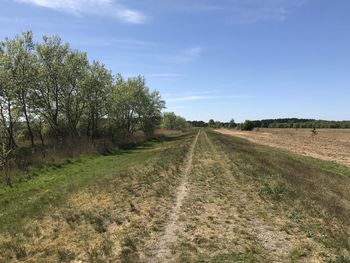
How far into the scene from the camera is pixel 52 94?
41.9 metres

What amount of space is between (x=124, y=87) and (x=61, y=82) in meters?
24.4

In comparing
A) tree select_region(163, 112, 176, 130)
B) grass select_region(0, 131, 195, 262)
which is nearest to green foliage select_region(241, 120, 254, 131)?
tree select_region(163, 112, 176, 130)

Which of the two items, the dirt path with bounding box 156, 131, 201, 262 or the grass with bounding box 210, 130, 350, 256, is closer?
the dirt path with bounding box 156, 131, 201, 262

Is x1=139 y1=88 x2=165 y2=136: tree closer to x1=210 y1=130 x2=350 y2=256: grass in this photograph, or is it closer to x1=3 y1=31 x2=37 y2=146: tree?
x1=3 y1=31 x2=37 y2=146: tree

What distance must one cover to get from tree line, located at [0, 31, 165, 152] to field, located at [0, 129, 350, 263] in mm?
12532

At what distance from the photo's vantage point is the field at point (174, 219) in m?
8.78

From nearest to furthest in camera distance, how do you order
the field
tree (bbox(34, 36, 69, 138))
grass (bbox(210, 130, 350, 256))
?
the field
grass (bbox(210, 130, 350, 256))
tree (bbox(34, 36, 69, 138))

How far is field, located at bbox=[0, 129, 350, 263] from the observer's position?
28.8ft

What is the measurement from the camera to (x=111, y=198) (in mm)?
14477

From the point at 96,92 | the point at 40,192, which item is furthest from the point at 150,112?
the point at 40,192

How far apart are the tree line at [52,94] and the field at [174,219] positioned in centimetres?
1253

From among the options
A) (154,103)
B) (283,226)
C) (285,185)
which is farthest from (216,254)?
→ (154,103)

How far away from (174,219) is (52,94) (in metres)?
34.0

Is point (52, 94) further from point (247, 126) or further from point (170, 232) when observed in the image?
point (247, 126)
